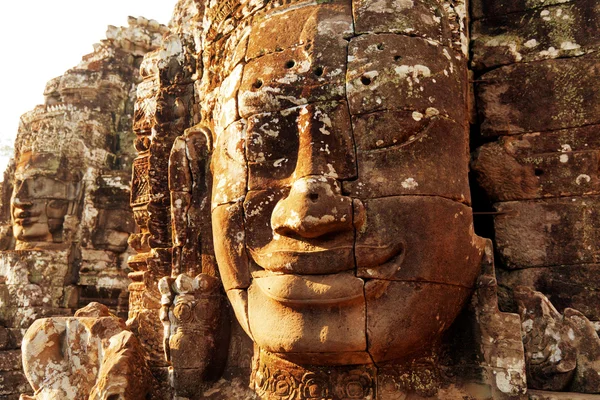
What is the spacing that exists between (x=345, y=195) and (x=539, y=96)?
1594 millimetres

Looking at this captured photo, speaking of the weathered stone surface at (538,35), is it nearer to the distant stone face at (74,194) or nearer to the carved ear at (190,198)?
the carved ear at (190,198)

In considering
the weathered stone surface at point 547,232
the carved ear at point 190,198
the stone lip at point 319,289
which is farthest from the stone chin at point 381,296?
the carved ear at point 190,198

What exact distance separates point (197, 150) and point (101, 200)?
711 cm

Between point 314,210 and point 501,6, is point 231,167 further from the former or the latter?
point 501,6

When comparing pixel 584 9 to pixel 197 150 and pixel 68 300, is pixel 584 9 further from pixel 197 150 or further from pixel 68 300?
pixel 68 300

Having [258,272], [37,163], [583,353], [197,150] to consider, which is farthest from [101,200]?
[583,353]

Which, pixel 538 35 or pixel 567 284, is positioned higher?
pixel 538 35

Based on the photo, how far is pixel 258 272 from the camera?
346 cm

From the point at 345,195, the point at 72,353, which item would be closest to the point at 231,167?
the point at 345,195

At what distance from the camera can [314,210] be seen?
10.4ft

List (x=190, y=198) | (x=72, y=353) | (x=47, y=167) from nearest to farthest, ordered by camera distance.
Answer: (x=72, y=353) → (x=190, y=198) → (x=47, y=167)

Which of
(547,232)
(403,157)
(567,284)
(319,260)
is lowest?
(567,284)

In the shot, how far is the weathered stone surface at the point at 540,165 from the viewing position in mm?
3842

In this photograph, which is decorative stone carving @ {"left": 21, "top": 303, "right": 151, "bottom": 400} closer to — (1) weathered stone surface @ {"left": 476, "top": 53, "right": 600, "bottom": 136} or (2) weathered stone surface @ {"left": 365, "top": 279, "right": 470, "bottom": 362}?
(2) weathered stone surface @ {"left": 365, "top": 279, "right": 470, "bottom": 362}
